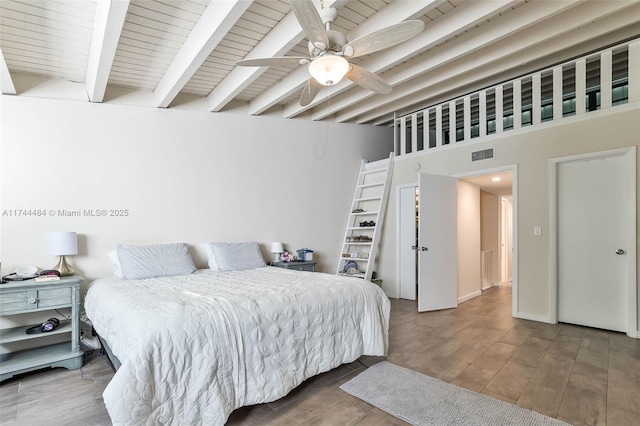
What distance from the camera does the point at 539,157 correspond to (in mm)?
3838

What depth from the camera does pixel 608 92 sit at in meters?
3.36

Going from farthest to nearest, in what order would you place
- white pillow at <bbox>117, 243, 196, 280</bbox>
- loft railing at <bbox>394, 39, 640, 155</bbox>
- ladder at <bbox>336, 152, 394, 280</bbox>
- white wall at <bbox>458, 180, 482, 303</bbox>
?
ladder at <bbox>336, 152, 394, 280</bbox>, white wall at <bbox>458, 180, 482, 303</bbox>, loft railing at <bbox>394, 39, 640, 155</bbox>, white pillow at <bbox>117, 243, 196, 280</bbox>

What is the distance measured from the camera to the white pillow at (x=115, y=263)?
124 inches

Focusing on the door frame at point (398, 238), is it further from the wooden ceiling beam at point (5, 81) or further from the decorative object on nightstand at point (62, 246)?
the wooden ceiling beam at point (5, 81)

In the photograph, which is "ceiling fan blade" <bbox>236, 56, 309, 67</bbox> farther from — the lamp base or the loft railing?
the loft railing

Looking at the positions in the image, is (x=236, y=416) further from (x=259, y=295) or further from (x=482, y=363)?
(x=482, y=363)

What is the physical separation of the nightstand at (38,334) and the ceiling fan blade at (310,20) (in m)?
2.67

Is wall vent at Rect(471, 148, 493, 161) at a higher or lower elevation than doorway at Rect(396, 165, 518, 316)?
higher

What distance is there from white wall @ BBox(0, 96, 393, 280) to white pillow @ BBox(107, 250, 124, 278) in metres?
0.10

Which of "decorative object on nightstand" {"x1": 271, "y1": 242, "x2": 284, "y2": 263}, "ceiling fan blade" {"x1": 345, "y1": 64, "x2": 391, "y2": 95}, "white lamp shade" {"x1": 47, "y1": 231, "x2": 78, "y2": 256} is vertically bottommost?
"decorative object on nightstand" {"x1": 271, "y1": 242, "x2": 284, "y2": 263}

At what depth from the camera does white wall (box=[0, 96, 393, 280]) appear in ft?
10.0

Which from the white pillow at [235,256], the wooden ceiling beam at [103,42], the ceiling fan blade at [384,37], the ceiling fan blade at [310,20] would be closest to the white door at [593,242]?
the ceiling fan blade at [384,37]

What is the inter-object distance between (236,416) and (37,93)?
3.50 meters

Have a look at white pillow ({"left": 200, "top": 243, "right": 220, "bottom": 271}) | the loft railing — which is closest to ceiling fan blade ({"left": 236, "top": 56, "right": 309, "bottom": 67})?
white pillow ({"left": 200, "top": 243, "right": 220, "bottom": 271})
